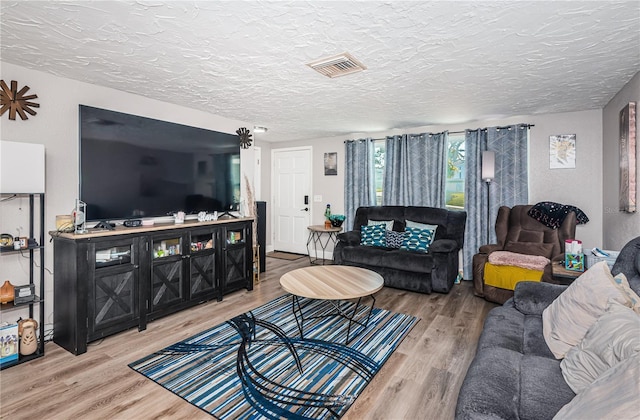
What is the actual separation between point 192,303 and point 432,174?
382cm

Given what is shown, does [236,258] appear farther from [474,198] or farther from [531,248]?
[531,248]

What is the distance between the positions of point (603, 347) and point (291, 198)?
546cm

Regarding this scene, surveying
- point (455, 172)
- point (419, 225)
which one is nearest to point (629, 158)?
point (455, 172)

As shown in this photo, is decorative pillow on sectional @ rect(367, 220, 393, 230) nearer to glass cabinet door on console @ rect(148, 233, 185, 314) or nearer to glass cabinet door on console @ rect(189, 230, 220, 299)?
glass cabinet door on console @ rect(189, 230, 220, 299)

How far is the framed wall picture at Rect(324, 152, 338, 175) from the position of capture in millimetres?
5875

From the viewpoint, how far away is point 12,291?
2.41 m

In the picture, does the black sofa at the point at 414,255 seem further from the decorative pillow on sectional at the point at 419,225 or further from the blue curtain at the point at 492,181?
the blue curtain at the point at 492,181

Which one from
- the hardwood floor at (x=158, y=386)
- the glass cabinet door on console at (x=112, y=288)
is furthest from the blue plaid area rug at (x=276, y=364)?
the glass cabinet door on console at (x=112, y=288)

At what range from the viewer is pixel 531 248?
3.86 metres

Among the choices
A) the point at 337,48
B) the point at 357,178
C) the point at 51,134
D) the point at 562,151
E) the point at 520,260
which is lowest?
the point at 520,260

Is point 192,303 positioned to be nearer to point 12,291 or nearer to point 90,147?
point 12,291

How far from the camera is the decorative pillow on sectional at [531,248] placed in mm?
3777

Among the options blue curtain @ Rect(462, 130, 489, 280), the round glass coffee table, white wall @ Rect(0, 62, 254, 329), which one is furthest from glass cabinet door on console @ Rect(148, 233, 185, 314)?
blue curtain @ Rect(462, 130, 489, 280)

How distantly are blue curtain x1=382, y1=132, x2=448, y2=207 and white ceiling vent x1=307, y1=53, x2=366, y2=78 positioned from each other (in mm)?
2616
